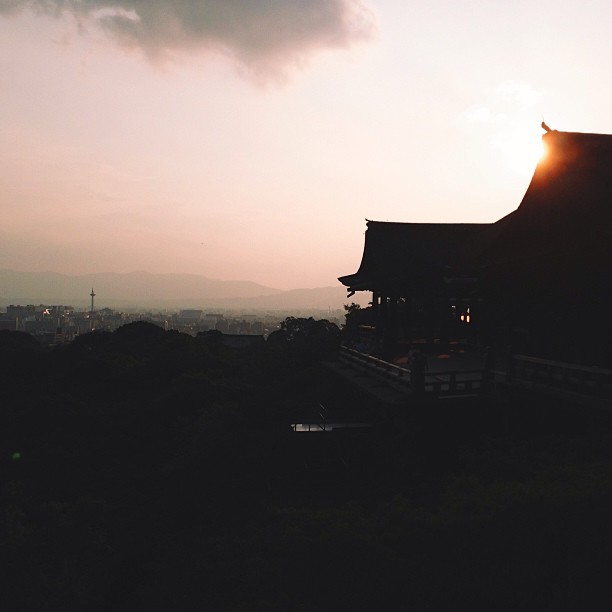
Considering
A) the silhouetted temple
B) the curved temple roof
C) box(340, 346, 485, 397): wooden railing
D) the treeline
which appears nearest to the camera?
the treeline

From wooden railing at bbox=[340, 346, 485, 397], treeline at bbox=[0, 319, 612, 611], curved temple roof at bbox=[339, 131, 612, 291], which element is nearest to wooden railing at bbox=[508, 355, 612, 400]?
treeline at bbox=[0, 319, 612, 611]

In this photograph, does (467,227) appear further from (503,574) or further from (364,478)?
(503,574)

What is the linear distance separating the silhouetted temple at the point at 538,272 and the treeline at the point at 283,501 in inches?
126

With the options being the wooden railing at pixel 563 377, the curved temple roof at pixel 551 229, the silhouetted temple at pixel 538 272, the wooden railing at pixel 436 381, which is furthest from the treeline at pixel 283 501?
the curved temple roof at pixel 551 229

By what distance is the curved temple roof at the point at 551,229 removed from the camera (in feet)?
46.9

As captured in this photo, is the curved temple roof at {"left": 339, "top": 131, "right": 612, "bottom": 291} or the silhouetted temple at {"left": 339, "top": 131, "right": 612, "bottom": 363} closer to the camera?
the silhouetted temple at {"left": 339, "top": 131, "right": 612, "bottom": 363}

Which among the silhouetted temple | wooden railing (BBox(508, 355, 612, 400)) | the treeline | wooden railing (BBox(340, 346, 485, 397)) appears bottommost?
the treeline

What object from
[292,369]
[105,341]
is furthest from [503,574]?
[105,341]

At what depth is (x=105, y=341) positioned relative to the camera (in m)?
47.7

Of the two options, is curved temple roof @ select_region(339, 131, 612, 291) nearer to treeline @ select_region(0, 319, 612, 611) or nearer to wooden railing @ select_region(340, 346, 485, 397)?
wooden railing @ select_region(340, 346, 485, 397)

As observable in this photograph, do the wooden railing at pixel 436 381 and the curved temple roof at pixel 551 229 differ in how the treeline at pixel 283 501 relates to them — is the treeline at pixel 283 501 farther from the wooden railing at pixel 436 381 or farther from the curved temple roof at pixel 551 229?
the curved temple roof at pixel 551 229

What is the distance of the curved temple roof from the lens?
1428 cm

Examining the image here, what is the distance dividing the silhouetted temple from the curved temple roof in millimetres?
33

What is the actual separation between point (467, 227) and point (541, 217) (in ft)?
→ 29.6
